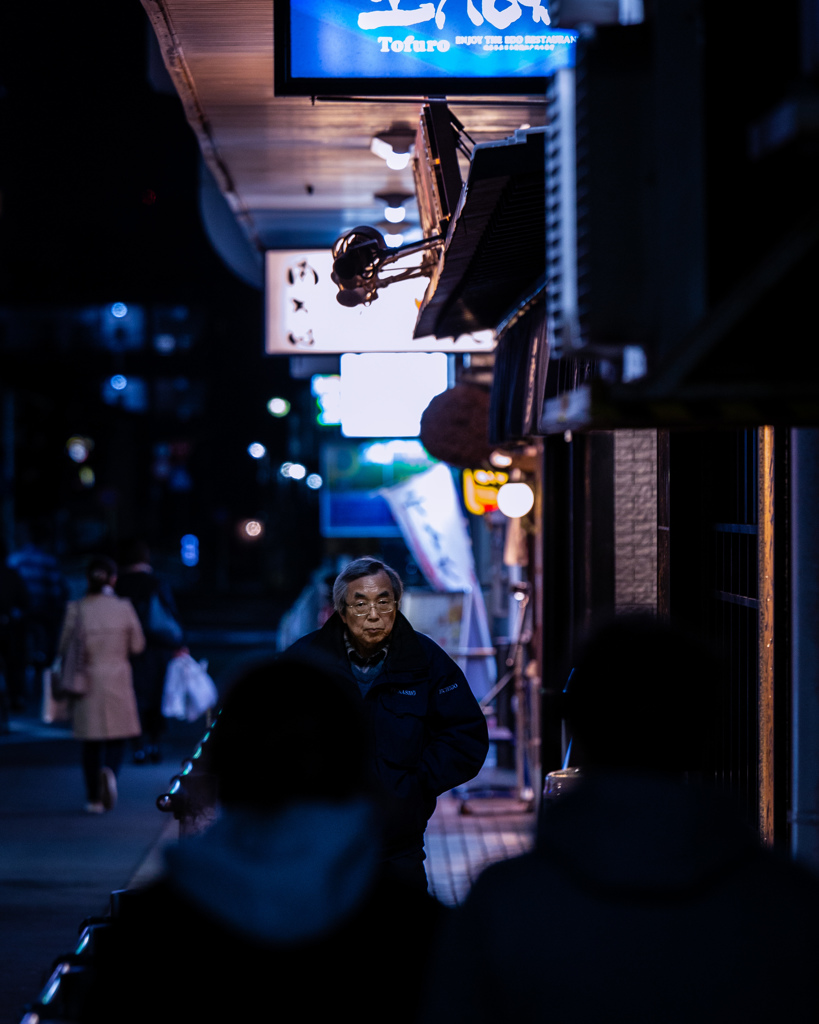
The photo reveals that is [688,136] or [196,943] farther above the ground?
[688,136]

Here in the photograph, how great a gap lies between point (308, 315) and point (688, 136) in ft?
26.6

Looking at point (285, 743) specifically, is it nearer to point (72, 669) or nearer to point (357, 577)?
point (357, 577)

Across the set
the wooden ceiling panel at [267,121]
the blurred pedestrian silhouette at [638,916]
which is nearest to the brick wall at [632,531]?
the wooden ceiling panel at [267,121]

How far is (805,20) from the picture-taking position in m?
2.27

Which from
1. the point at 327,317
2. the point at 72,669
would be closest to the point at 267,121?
the point at 327,317

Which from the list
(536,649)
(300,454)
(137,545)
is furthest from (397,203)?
(300,454)

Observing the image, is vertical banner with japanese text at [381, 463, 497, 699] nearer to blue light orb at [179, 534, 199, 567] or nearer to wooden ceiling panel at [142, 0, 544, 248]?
wooden ceiling panel at [142, 0, 544, 248]

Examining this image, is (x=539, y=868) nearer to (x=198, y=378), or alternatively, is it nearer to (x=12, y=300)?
(x=12, y=300)

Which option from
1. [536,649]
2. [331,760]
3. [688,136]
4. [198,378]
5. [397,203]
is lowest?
[536,649]

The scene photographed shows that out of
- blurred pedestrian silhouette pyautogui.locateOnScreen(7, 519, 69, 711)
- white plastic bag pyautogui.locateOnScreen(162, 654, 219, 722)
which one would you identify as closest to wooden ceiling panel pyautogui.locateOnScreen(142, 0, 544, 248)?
white plastic bag pyautogui.locateOnScreen(162, 654, 219, 722)

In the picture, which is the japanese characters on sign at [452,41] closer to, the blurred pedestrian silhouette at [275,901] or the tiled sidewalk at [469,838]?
the blurred pedestrian silhouette at [275,901]

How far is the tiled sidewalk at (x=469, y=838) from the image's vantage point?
8.87 metres

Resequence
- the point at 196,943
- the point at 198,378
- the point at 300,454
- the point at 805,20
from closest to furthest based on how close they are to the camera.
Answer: the point at 196,943 < the point at 805,20 < the point at 300,454 < the point at 198,378

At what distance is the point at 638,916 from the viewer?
1.96 metres
